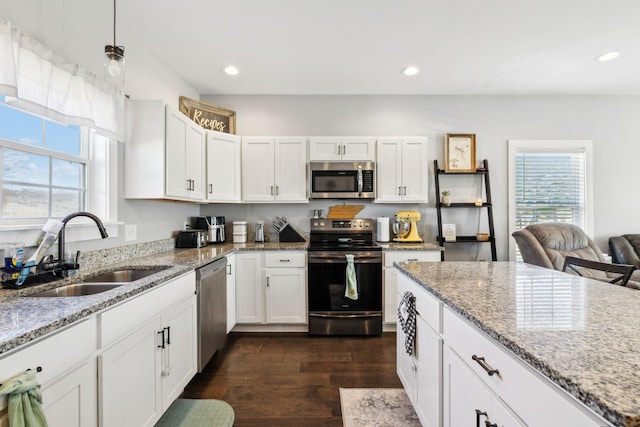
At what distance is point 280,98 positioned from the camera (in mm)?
3611

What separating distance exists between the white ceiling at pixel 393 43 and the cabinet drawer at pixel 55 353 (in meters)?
2.15

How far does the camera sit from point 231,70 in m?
2.96

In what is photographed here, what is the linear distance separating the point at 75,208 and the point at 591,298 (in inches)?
111

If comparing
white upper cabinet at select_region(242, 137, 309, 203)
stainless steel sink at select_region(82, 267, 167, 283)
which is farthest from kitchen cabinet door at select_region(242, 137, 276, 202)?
stainless steel sink at select_region(82, 267, 167, 283)

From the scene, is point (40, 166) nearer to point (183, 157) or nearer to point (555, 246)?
point (183, 157)

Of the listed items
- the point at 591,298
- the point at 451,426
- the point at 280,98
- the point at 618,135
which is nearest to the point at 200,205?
the point at 280,98

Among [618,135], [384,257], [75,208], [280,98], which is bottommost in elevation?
Result: [384,257]

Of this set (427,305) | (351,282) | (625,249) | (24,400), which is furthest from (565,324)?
(625,249)

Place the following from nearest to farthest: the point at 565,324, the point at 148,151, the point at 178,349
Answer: the point at 565,324 < the point at 178,349 < the point at 148,151

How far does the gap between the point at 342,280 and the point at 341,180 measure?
1.15m

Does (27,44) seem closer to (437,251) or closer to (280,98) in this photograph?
(280,98)

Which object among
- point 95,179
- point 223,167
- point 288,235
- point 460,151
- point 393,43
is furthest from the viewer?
point 460,151

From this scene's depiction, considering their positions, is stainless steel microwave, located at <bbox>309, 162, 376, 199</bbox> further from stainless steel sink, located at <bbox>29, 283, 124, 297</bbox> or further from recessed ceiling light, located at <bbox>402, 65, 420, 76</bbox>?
Result: stainless steel sink, located at <bbox>29, 283, 124, 297</bbox>

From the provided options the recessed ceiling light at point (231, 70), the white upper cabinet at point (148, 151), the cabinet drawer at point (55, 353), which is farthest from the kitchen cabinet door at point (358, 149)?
the cabinet drawer at point (55, 353)
